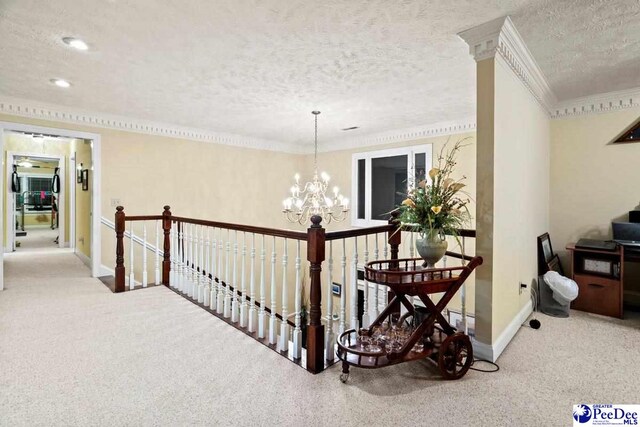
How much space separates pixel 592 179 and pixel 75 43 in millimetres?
5443

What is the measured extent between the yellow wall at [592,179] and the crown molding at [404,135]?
3.88 ft

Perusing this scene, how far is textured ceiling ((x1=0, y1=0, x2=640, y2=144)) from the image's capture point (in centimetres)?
210

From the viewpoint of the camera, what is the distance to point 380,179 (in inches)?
244

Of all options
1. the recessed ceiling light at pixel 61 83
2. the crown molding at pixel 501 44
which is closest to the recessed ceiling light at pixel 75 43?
the recessed ceiling light at pixel 61 83

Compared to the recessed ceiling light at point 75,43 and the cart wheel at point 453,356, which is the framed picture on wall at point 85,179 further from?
the cart wheel at point 453,356

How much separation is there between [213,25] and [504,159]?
2.40 metres

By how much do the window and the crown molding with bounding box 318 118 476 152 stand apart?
193mm

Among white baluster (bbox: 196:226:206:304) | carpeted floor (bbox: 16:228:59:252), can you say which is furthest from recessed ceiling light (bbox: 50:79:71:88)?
carpeted floor (bbox: 16:228:59:252)

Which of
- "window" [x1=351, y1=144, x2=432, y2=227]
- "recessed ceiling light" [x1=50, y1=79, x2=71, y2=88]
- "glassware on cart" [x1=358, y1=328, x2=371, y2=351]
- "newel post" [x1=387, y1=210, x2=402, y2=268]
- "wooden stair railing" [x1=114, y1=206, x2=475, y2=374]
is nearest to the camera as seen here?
"glassware on cart" [x1=358, y1=328, x2=371, y2=351]

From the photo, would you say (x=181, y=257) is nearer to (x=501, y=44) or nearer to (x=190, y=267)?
(x=190, y=267)

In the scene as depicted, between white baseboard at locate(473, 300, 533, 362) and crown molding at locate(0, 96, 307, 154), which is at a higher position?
crown molding at locate(0, 96, 307, 154)

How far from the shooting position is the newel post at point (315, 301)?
2148 mm

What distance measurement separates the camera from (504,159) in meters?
2.49

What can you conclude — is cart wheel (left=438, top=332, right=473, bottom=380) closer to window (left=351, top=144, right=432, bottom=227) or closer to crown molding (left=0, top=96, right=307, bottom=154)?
window (left=351, top=144, right=432, bottom=227)
